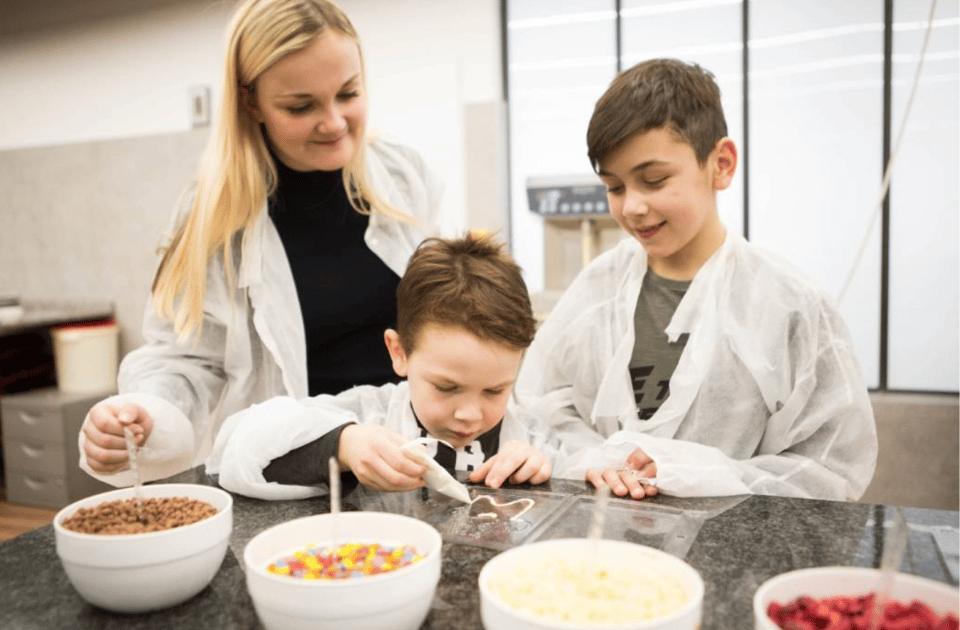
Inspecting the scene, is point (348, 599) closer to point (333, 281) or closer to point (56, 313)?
point (333, 281)

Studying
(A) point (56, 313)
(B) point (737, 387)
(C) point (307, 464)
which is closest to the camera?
(C) point (307, 464)

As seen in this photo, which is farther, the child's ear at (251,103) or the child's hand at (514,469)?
the child's ear at (251,103)

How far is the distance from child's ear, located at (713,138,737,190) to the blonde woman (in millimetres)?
671

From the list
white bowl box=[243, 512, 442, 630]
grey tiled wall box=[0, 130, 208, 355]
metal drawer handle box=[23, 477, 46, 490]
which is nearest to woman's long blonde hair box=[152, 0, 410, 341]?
white bowl box=[243, 512, 442, 630]

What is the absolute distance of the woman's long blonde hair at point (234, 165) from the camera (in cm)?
137

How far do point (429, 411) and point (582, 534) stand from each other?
413mm

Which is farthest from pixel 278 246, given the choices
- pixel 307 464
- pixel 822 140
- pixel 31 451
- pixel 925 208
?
pixel 31 451

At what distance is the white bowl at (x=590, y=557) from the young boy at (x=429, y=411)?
28 cm

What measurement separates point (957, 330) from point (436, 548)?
12.2ft

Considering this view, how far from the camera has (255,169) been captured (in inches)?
59.2

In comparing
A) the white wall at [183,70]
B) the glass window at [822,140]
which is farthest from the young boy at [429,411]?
the glass window at [822,140]

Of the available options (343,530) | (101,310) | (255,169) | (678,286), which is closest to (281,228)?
(255,169)

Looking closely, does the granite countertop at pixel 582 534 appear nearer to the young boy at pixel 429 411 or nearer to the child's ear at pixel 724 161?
the young boy at pixel 429 411

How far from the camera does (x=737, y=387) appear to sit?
53.2 inches
